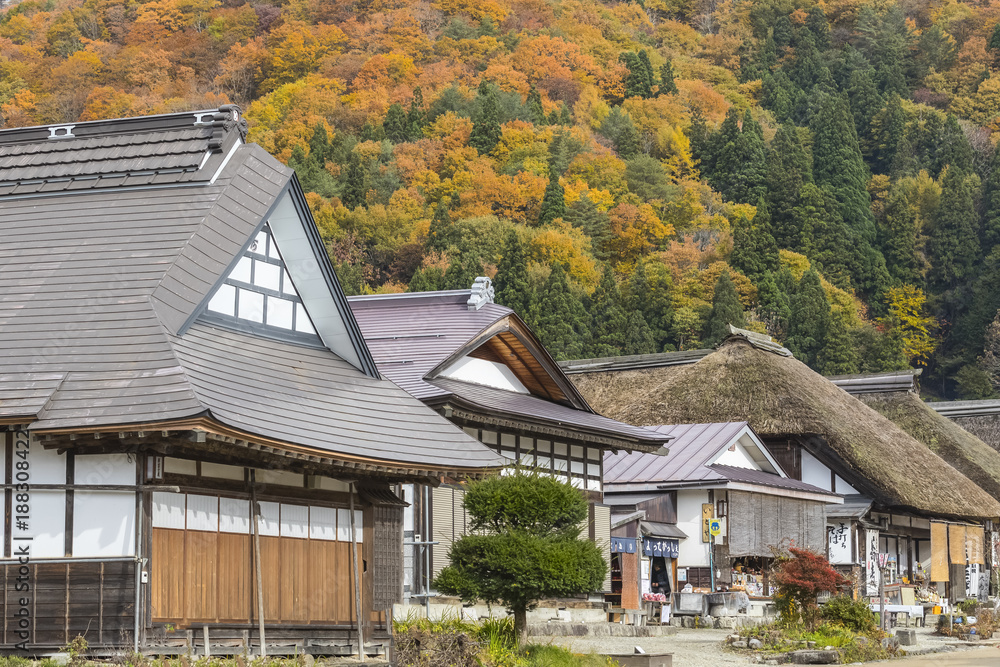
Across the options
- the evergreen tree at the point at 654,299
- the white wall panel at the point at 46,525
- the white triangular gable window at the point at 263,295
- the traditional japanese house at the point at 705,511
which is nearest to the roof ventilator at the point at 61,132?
the white triangular gable window at the point at 263,295

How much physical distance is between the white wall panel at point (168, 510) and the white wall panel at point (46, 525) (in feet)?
2.95

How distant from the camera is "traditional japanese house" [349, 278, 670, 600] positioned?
1947cm

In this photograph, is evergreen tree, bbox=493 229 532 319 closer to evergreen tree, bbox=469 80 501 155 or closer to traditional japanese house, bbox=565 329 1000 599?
evergreen tree, bbox=469 80 501 155

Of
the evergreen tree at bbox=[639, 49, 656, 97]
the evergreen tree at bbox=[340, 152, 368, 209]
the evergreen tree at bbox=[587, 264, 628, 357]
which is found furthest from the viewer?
the evergreen tree at bbox=[639, 49, 656, 97]

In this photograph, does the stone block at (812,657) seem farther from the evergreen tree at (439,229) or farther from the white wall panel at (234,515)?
the evergreen tree at (439,229)

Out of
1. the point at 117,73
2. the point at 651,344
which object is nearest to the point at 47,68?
the point at 117,73

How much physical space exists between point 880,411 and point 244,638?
96.4ft

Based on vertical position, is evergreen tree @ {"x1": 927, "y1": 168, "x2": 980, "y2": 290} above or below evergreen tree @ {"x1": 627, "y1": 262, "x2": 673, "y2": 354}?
above

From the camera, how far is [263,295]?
15.9m

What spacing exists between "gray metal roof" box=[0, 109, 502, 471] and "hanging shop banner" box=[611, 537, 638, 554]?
362 inches

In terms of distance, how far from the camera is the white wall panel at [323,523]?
49.1 feet

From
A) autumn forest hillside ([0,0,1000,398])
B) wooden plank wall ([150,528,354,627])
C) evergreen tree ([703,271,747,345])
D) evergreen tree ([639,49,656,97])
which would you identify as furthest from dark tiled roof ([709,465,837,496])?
evergreen tree ([639,49,656,97])

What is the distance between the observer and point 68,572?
12.6 metres

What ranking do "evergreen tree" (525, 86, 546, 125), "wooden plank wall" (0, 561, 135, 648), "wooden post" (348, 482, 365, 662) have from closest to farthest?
"wooden plank wall" (0, 561, 135, 648) → "wooden post" (348, 482, 365, 662) → "evergreen tree" (525, 86, 546, 125)
